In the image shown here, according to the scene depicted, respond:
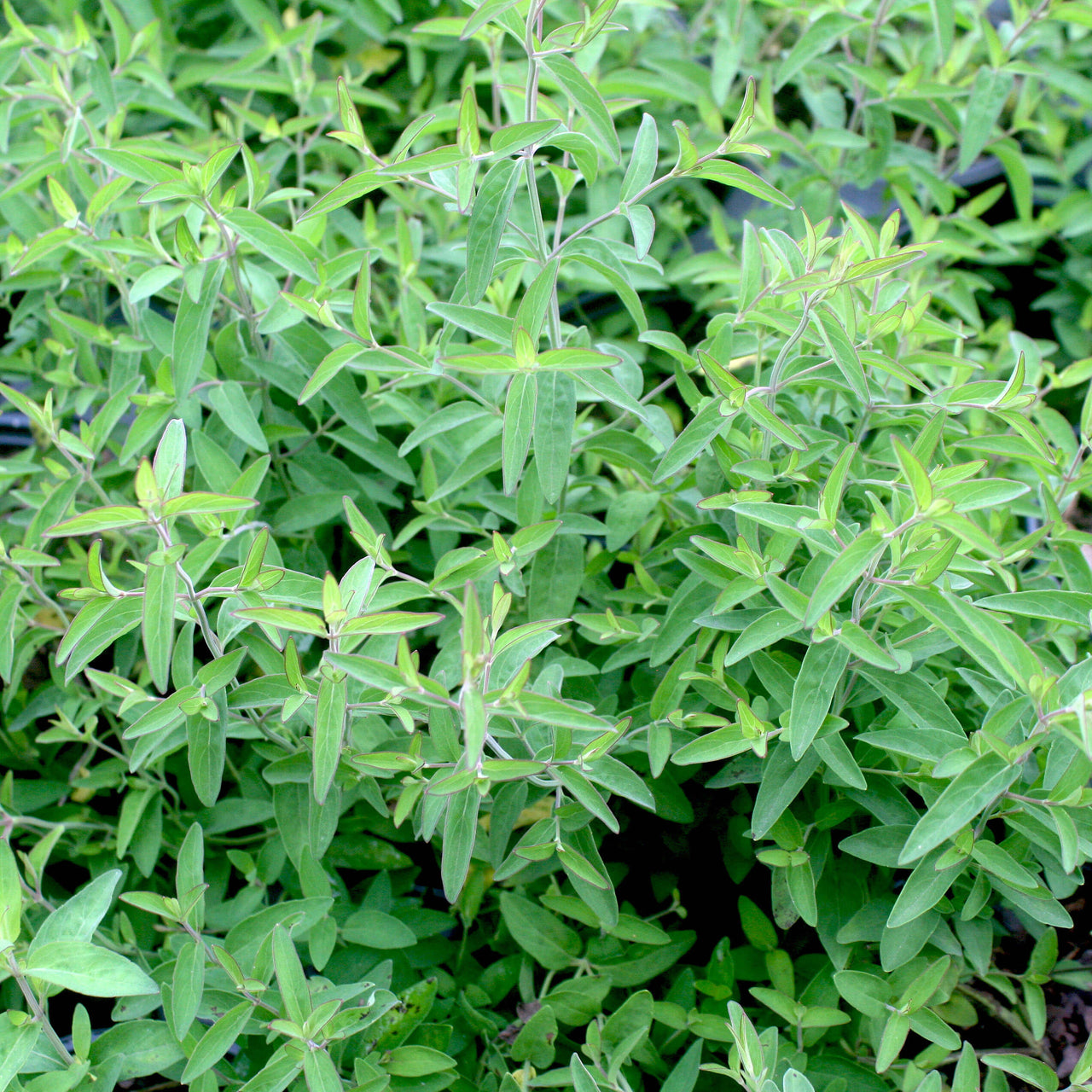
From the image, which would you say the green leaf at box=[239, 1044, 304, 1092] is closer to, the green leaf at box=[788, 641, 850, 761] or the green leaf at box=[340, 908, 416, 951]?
the green leaf at box=[340, 908, 416, 951]

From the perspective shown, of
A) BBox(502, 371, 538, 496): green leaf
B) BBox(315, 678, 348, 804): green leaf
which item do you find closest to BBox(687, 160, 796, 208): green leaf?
BBox(502, 371, 538, 496): green leaf

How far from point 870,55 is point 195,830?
1.62 metres

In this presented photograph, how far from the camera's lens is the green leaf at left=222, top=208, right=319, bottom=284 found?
45.2 inches

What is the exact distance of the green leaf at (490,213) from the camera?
3.28ft

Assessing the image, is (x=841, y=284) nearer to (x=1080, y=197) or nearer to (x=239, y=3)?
(x=1080, y=197)

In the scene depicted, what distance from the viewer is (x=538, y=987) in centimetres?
133

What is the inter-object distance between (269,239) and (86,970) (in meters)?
0.81

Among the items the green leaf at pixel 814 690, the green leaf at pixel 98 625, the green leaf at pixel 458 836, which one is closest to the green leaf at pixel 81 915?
the green leaf at pixel 98 625

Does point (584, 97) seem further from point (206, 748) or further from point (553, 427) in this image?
point (206, 748)

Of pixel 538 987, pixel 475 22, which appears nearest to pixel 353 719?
pixel 538 987

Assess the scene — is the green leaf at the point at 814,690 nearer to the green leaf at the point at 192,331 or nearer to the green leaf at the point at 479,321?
the green leaf at the point at 479,321

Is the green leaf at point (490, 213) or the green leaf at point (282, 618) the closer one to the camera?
the green leaf at point (282, 618)

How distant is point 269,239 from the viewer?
3.82ft

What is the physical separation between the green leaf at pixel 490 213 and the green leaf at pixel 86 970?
74 centimetres
